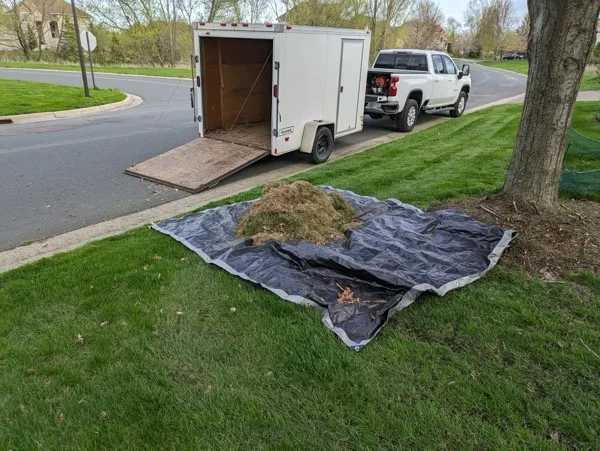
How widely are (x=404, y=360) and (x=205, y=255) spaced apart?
7.51 ft

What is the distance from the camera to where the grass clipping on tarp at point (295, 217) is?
183 inches

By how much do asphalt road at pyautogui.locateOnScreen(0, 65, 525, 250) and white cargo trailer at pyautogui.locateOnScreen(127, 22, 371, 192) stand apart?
0.55 m

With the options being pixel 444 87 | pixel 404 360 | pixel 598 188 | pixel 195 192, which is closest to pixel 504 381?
pixel 404 360

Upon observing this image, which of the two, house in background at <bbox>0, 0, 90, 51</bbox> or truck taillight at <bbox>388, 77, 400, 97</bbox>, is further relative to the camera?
house in background at <bbox>0, 0, 90, 51</bbox>

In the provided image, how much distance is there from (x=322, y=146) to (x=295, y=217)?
14.6 ft

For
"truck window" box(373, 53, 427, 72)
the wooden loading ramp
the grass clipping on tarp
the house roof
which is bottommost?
the wooden loading ramp

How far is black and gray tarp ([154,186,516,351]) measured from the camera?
3.57m

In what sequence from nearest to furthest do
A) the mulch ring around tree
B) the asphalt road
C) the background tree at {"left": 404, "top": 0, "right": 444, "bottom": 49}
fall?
the mulch ring around tree, the asphalt road, the background tree at {"left": 404, "top": 0, "right": 444, "bottom": 49}

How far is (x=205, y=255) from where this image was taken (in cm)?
448

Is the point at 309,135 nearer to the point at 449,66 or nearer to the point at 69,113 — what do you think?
the point at 449,66

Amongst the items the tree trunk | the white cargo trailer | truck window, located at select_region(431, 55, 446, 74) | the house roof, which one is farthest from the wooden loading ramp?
the house roof

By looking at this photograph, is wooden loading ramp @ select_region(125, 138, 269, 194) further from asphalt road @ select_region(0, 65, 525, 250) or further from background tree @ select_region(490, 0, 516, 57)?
background tree @ select_region(490, 0, 516, 57)

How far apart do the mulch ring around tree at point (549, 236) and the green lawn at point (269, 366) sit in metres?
0.23

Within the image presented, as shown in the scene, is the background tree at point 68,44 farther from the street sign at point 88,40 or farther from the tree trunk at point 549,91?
the tree trunk at point 549,91
